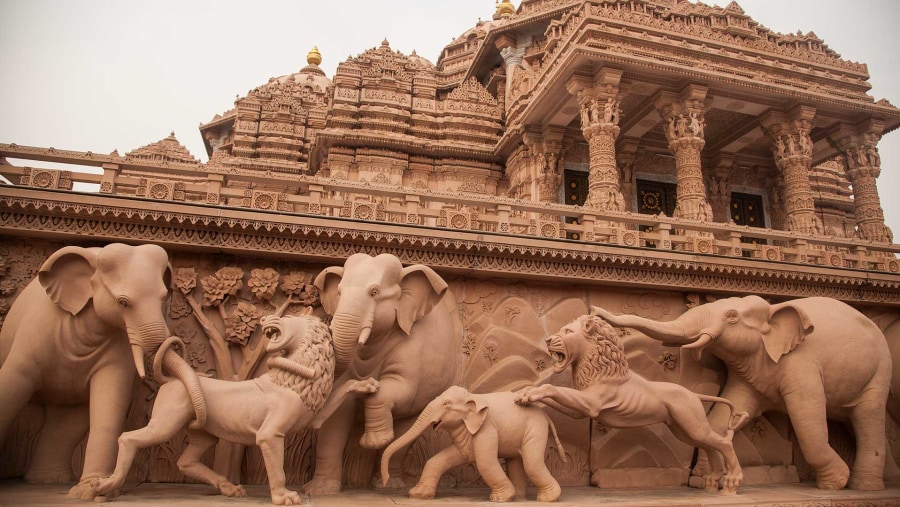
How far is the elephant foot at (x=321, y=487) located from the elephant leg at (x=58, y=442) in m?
2.28

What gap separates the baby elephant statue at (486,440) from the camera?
542 cm

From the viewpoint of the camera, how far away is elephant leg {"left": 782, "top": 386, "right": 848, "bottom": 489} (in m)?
6.79

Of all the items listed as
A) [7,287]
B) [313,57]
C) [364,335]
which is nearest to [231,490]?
[364,335]

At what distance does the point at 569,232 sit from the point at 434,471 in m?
5.35

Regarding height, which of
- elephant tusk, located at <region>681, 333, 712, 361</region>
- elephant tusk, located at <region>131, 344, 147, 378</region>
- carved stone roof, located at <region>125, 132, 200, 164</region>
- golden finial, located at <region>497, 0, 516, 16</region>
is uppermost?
golden finial, located at <region>497, 0, 516, 16</region>

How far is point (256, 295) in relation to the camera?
659cm

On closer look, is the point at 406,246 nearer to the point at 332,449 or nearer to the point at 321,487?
the point at 332,449

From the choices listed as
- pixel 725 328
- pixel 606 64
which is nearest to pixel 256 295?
pixel 725 328

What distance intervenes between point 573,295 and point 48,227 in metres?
6.00

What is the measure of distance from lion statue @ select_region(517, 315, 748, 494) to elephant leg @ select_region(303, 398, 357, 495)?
82.7 inches

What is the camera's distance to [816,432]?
6773 millimetres

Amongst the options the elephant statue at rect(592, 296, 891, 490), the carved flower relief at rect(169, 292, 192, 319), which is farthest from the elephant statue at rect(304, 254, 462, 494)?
the elephant statue at rect(592, 296, 891, 490)

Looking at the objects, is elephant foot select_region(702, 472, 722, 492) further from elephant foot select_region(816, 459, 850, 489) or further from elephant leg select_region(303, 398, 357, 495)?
elephant leg select_region(303, 398, 357, 495)

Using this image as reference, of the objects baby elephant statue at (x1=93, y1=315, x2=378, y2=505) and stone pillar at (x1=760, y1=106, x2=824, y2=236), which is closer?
baby elephant statue at (x1=93, y1=315, x2=378, y2=505)
